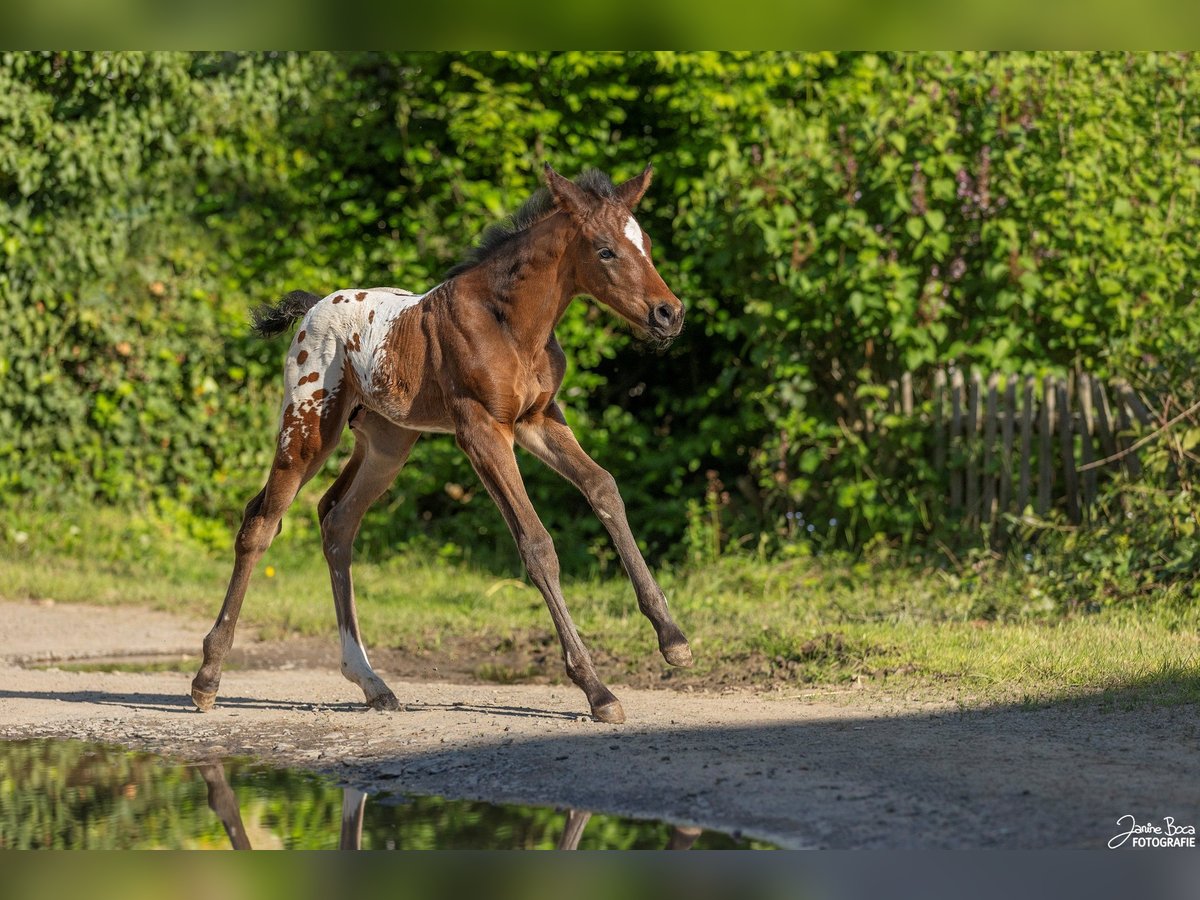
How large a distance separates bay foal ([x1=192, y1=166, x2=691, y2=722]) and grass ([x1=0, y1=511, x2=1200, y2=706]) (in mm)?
1394

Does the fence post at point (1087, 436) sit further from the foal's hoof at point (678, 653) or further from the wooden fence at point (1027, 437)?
the foal's hoof at point (678, 653)

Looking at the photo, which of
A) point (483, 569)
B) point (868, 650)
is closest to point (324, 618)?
point (483, 569)

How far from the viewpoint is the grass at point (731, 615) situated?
6.66 metres

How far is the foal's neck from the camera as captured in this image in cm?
623

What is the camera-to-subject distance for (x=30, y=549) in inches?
445

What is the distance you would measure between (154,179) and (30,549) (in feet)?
10.6

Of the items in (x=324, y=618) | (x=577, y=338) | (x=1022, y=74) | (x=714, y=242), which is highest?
(x=1022, y=74)

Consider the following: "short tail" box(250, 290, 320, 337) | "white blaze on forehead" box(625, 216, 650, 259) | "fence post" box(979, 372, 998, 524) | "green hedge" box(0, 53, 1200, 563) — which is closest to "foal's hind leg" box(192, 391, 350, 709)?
"short tail" box(250, 290, 320, 337)

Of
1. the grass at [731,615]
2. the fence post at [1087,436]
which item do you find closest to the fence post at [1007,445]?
the fence post at [1087,436]

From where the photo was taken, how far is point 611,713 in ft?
19.4

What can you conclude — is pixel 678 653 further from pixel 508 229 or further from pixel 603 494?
pixel 508 229

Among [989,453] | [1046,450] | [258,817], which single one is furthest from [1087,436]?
[258,817]

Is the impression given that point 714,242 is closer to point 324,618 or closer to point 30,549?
point 324,618

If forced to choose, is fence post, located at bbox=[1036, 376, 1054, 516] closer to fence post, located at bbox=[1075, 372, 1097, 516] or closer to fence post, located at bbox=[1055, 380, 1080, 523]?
fence post, located at bbox=[1055, 380, 1080, 523]
